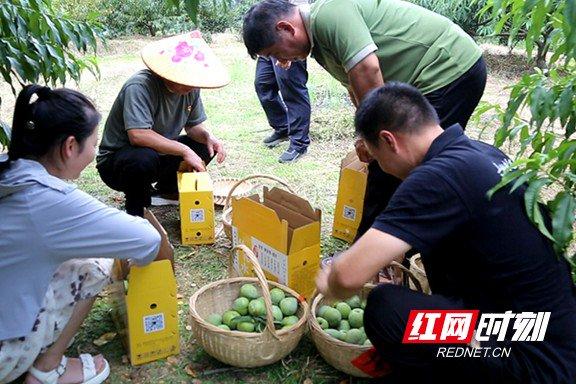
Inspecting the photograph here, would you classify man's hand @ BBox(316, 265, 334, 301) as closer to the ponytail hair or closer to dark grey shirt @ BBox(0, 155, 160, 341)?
dark grey shirt @ BBox(0, 155, 160, 341)

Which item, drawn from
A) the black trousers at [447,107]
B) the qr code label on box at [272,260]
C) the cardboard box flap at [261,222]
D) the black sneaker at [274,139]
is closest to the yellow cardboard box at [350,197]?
the black trousers at [447,107]

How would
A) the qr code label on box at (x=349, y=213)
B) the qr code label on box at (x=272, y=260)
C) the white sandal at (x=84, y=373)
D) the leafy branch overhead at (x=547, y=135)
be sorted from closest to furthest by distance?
the leafy branch overhead at (x=547, y=135), the white sandal at (x=84, y=373), the qr code label on box at (x=272, y=260), the qr code label on box at (x=349, y=213)

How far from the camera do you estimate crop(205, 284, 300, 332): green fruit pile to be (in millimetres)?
2123

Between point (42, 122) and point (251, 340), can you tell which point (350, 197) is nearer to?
point (251, 340)

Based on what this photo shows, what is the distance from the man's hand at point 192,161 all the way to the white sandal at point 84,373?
1323 millimetres

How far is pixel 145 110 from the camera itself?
2.97 meters

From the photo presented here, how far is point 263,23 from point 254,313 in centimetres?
127

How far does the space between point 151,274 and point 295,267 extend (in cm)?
67

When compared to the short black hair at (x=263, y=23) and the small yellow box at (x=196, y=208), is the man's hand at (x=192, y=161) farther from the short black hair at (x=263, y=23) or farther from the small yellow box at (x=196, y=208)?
the short black hair at (x=263, y=23)

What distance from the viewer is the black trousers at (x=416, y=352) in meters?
1.64

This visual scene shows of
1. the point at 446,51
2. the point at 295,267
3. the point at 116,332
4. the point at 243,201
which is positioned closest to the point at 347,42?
the point at 446,51

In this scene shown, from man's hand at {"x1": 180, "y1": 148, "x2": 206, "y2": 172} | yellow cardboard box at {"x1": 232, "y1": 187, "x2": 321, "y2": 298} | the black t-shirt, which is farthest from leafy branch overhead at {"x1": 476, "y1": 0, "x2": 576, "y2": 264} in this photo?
man's hand at {"x1": 180, "y1": 148, "x2": 206, "y2": 172}

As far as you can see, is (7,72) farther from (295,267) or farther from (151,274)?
(295,267)

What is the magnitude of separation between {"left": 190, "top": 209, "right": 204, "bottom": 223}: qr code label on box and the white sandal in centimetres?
111
